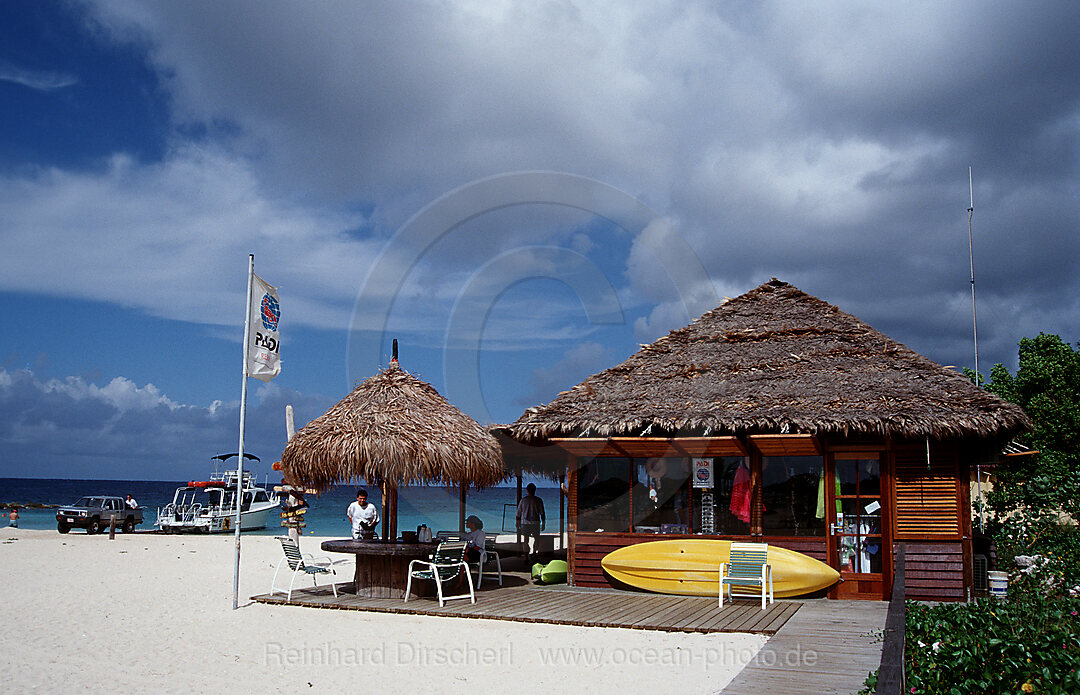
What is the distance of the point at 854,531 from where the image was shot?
445 inches

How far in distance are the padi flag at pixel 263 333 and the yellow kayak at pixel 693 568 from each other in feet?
17.7

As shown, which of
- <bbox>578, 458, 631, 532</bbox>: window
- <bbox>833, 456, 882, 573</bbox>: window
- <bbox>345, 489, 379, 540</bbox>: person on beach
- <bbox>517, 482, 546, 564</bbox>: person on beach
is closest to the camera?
<bbox>833, 456, 882, 573</bbox>: window

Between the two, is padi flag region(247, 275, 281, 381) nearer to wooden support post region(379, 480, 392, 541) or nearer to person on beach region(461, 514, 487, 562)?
wooden support post region(379, 480, 392, 541)

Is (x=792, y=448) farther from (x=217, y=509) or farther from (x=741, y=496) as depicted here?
(x=217, y=509)

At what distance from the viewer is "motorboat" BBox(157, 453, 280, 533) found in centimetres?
3478

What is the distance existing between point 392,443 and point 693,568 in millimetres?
4420

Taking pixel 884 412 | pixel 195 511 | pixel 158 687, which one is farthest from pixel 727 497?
pixel 195 511

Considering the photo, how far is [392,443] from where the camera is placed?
36.0ft

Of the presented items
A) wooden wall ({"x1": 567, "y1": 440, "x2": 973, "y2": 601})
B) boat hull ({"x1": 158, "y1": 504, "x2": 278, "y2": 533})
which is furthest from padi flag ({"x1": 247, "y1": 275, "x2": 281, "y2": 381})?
boat hull ({"x1": 158, "y1": 504, "x2": 278, "y2": 533})

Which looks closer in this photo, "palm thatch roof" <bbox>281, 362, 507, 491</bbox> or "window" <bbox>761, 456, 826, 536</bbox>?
"palm thatch roof" <bbox>281, 362, 507, 491</bbox>

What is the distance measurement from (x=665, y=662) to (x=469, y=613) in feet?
10.3

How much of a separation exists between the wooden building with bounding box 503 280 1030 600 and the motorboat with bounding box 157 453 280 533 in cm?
2113

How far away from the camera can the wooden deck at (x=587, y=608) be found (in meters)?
9.17

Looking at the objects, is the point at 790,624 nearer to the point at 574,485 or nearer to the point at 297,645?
the point at 574,485
